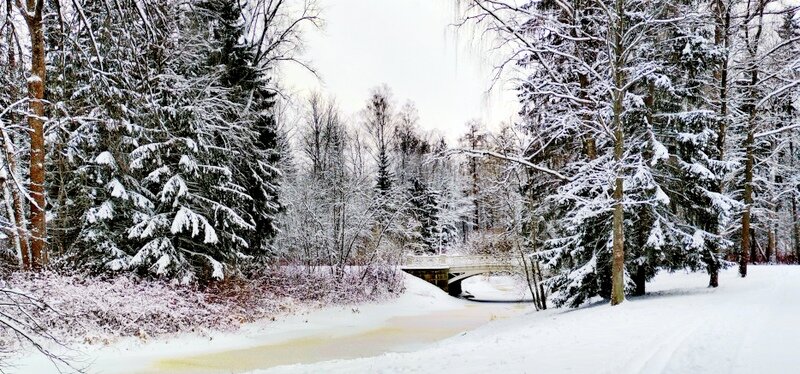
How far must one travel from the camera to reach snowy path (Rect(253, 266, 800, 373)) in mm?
4949

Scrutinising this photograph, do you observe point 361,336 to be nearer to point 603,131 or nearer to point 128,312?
point 128,312

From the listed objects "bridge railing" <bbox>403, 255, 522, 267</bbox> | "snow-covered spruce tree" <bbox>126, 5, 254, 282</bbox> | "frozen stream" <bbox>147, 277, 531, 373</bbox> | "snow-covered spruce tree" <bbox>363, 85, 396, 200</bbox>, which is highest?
"snow-covered spruce tree" <bbox>363, 85, 396, 200</bbox>

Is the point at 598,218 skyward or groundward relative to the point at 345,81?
groundward

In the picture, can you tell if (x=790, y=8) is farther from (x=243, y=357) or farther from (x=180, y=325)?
(x=180, y=325)

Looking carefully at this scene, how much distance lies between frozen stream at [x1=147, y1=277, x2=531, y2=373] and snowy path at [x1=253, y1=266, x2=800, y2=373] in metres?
4.35

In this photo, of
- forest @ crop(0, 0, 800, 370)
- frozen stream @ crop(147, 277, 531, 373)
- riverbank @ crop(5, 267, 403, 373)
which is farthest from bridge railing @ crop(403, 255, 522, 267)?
riverbank @ crop(5, 267, 403, 373)

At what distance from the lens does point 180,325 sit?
1188cm

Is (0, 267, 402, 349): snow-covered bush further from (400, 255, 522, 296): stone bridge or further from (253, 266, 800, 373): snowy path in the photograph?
(400, 255, 522, 296): stone bridge

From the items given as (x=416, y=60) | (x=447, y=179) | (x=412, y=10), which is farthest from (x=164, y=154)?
(x=447, y=179)

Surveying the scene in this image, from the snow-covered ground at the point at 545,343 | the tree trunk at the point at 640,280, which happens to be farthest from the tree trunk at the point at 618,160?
the tree trunk at the point at 640,280

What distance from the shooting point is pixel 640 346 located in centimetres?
569

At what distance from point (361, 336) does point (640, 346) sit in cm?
1052

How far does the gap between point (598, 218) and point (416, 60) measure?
18.8 feet

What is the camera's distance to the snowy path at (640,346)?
4949 millimetres
